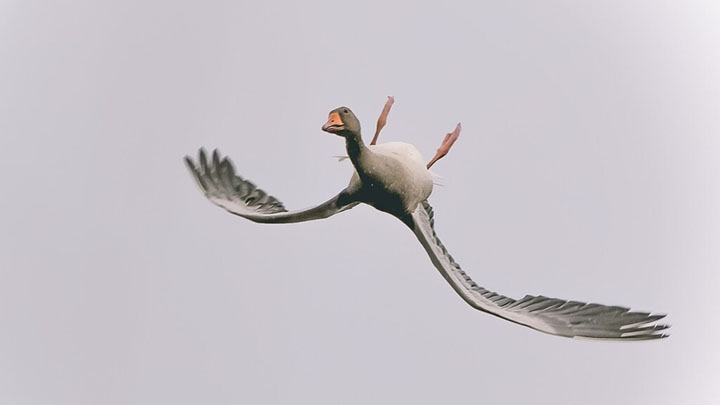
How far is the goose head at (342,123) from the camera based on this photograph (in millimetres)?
6623

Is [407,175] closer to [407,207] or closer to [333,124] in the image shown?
[407,207]

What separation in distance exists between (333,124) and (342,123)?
5cm

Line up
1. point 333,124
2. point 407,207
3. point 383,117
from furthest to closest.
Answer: point 383,117 → point 407,207 → point 333,124

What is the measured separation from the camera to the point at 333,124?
21.7 feet

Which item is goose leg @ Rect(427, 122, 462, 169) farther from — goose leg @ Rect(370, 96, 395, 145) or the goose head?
the goose head

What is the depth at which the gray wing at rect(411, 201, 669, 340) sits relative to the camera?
664 centimetres

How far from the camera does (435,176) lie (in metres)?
7.69

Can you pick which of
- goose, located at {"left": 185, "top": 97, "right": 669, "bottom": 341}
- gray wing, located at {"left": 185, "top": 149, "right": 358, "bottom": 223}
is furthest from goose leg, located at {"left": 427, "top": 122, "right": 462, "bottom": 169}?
gray wing, located at {"left": 185, "top": 149, "right": 358, "bottom": 223}

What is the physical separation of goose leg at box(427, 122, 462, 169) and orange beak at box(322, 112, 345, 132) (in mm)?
1243

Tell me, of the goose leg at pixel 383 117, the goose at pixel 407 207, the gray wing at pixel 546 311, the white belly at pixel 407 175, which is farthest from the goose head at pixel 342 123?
the goose leg at pixel 383 117

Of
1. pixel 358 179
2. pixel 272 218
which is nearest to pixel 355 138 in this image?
pixel 358 179

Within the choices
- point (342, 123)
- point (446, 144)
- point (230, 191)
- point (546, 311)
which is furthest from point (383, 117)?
point (546, 311)

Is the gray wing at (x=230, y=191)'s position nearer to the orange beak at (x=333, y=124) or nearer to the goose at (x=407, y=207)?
the goose at (x=407, y=207)

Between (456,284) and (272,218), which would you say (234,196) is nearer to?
(272,218)
